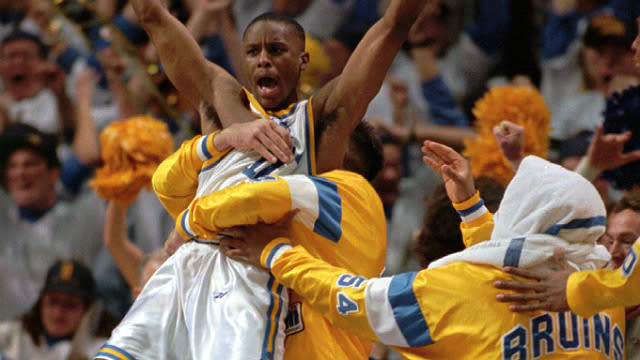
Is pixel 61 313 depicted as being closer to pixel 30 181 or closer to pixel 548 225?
pixel 30 181

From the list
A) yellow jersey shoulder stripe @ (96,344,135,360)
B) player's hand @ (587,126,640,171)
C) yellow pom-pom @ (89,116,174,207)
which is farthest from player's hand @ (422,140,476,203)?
yellow pom-pom @ (89,116,174,207)

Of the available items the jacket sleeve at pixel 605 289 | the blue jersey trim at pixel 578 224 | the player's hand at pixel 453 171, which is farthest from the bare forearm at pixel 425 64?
the jacket sleeve at pixel 605 289

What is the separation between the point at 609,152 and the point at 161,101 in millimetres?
3060

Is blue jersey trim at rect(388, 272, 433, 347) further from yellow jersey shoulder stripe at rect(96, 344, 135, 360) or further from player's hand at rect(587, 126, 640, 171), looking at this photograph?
player's hand at rect(587, 126, 640, 171)

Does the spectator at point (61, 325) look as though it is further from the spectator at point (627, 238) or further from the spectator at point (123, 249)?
the spectator at point (627, 238)

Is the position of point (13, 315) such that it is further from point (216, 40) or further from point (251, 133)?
point (251, 133)


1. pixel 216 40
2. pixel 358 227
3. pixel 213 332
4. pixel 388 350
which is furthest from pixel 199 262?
pixel 216 40

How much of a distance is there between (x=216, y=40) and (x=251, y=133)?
340 centimetres

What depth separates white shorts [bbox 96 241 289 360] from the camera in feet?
10.5

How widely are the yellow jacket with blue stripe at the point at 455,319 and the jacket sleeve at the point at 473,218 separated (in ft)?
1.62

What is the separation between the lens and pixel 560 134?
567 cm

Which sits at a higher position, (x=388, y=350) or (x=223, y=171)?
(x=223, y=171)

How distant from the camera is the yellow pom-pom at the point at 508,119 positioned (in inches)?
185

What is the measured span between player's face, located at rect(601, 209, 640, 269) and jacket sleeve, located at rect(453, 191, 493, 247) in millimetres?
483
